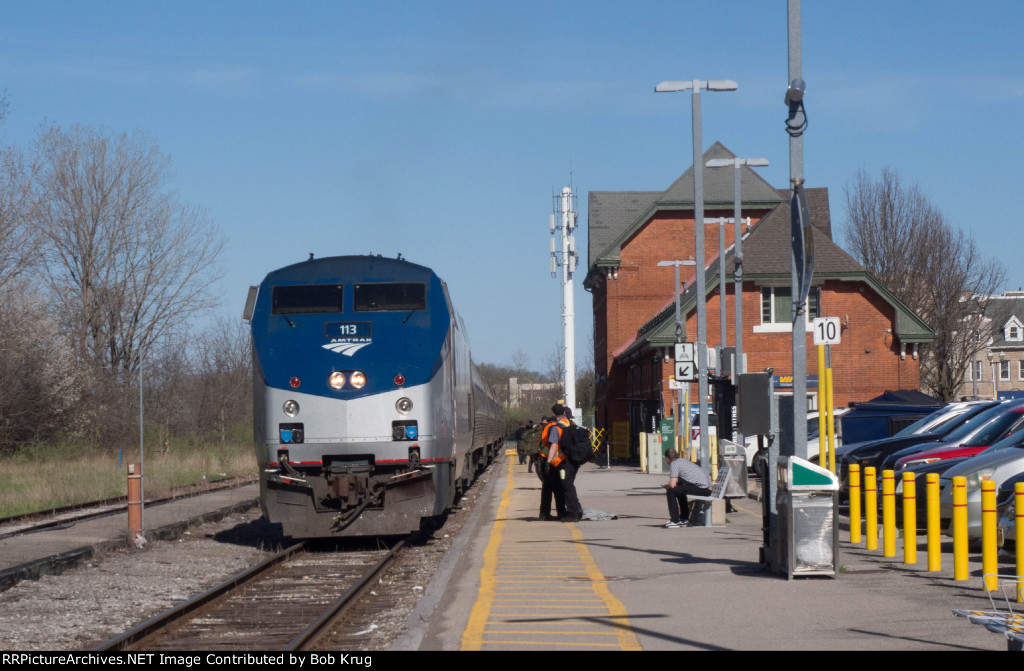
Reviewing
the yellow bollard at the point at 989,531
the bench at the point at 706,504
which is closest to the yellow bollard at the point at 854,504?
the bench at the point at 706,504

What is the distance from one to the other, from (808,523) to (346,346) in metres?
6.76

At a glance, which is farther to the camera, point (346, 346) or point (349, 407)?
point (346, 346)

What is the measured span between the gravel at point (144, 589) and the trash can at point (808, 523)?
3.44 meters

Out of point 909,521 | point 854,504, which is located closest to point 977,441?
point 854,504

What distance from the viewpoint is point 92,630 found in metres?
9.86

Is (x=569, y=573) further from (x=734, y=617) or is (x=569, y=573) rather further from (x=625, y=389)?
(x=625, y=389)

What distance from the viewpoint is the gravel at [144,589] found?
31.5 feet

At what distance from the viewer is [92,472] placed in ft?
105

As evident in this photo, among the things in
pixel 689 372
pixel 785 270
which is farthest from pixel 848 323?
pixel 689 372

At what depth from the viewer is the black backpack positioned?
1825 centimetres

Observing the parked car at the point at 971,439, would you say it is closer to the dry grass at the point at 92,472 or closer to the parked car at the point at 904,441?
the parked car at the point at 904,441

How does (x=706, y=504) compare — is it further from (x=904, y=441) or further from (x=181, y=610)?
(x=181, y=610)
